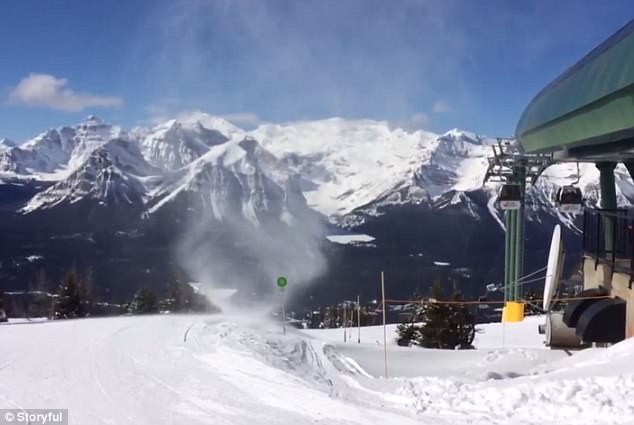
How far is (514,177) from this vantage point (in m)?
29.8

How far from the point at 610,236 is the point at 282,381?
36.2ft

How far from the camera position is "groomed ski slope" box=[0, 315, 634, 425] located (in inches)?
361

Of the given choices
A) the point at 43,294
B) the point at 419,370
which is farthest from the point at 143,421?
the point at 43,294

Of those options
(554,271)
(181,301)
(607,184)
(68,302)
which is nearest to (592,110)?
(554,271)

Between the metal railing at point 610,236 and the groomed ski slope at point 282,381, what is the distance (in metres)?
2.71

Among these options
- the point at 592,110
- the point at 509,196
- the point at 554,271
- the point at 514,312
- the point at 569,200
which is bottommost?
the point at 514,312

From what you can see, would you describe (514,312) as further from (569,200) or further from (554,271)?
(554,271)

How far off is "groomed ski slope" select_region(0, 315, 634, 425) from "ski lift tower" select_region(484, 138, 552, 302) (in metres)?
12.8

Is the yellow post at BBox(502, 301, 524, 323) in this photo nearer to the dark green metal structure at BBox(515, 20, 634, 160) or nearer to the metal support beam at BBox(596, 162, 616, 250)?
the metal support beam at BBox(596, 162, 616, 250)

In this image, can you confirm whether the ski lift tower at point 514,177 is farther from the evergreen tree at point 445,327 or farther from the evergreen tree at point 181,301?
the evergreen tree at point 181,301

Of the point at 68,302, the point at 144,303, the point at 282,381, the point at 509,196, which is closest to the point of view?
the point at 282,381

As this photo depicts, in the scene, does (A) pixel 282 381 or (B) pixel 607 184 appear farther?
(B) pixel 607 184

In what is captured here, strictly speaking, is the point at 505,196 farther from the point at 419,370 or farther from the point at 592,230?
the point at 419,370

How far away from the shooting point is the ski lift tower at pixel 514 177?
2820 centimetres
